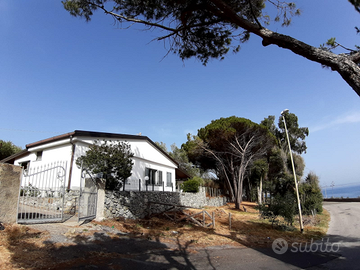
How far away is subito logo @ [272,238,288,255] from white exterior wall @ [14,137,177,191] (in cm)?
883

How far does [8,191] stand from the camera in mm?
6832

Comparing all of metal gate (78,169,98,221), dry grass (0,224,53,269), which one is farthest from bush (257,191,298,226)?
dry grass (0,224,53,269)

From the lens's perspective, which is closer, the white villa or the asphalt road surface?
the asphalt road surface

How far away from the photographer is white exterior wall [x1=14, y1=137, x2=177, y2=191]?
47.5ft

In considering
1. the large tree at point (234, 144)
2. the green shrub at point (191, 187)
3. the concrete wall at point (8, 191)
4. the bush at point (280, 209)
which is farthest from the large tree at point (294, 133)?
the concrete wall at point (8, 191)

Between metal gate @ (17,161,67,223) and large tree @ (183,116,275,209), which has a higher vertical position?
large tree @ (183,116,275,209)

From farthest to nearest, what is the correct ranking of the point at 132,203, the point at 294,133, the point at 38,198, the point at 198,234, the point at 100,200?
the point at 294,133
the point at 132,203
the point at 100,200
the point at 198,234
the point at 38,198

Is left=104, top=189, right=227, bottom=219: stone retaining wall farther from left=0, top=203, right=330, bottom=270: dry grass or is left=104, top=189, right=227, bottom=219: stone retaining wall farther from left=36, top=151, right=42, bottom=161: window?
left=36, top=151, right=42, bottom=161: window

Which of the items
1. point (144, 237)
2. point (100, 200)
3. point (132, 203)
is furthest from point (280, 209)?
point (100, 200)

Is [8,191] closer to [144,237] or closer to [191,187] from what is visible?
[144,237]

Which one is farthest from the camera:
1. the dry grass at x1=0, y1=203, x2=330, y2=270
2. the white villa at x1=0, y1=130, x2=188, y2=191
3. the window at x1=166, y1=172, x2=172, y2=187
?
the window at x1=166, y1=172, x2=172, y2=187

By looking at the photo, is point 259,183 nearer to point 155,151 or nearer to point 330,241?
point 155,151

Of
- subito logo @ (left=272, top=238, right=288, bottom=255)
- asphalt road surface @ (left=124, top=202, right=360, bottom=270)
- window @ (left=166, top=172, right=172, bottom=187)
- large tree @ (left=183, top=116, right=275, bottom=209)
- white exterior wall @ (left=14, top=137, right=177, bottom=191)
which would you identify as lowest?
subito logo @ (left=272, top=238, right=288, bottom=255)

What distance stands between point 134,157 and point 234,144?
13942mm
